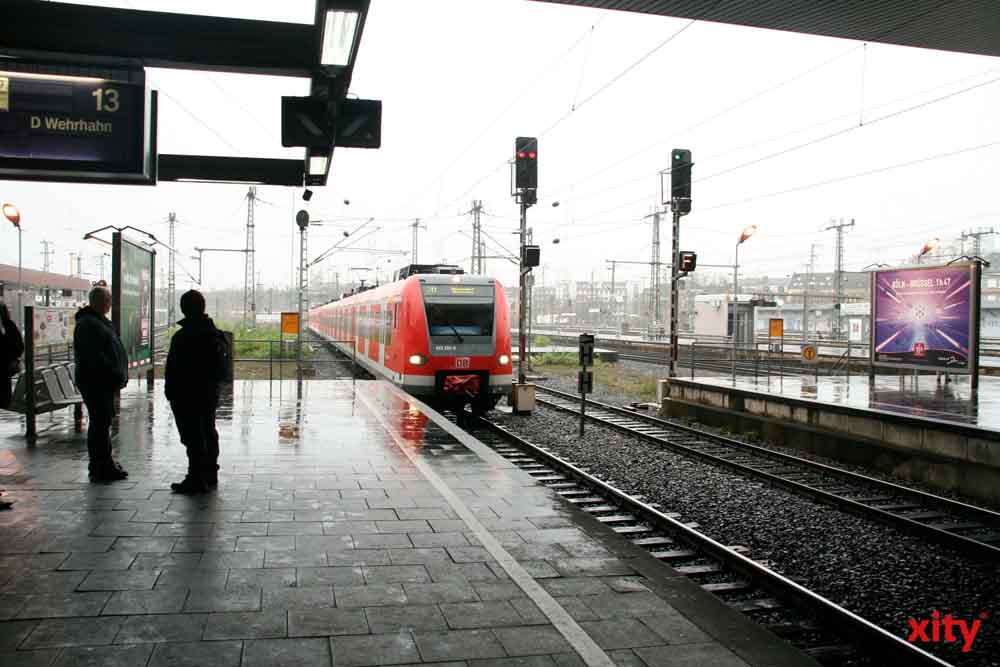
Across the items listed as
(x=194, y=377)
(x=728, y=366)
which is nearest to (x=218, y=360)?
(x=194, y=377)

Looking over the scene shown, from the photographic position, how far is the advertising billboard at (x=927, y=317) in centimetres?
1324

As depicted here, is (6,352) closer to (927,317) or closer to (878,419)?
(878,419)

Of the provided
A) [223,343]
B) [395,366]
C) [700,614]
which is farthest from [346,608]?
[395,366]

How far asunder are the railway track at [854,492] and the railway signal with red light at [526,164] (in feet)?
17.4

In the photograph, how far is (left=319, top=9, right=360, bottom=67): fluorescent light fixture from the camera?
18.7 feet

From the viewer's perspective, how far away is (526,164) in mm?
16203

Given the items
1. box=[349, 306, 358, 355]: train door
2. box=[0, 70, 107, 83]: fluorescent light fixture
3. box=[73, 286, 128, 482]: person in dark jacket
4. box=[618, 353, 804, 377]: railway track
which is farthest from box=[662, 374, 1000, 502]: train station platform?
box=[349, 306, 358, 355]: train door

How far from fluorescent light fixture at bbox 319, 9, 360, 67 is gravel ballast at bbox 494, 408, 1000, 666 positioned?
207 inches

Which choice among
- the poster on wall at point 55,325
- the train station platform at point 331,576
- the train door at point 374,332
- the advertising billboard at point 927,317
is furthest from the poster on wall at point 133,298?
the advertising billboard at point 927,317

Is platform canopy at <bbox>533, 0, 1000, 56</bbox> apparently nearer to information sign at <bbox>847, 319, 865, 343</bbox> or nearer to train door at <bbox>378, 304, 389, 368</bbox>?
train door at <bbox>378, 304, 389, 368</bbox>

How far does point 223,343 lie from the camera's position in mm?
6672

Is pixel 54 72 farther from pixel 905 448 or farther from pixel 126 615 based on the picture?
pixel 905 448

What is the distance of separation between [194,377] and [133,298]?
251 inches

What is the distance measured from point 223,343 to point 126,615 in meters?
3.08
